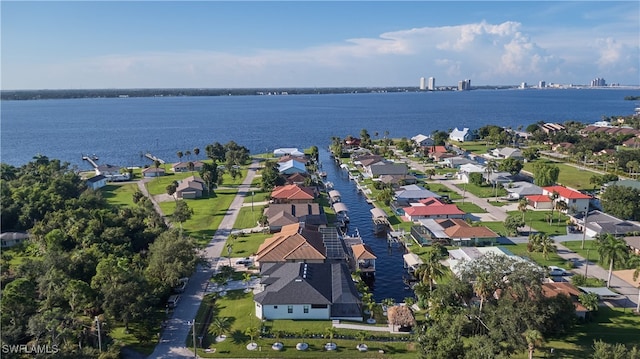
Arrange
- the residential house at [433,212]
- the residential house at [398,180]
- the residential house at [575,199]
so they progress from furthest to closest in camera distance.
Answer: the residential house at [398,180], the residential house at [575,199], the residential house at [433,212]

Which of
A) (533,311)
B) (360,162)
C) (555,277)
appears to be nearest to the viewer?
(533,311)

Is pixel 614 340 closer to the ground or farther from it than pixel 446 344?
closer to the ground

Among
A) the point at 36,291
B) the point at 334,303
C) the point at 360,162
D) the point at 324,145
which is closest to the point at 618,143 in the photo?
the point at 360,162

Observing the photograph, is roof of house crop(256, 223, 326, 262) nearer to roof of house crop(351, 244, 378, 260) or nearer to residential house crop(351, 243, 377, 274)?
roof of house crop(351, 244, 378, 260)

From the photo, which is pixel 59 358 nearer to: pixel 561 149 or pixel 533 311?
pixel 533 311

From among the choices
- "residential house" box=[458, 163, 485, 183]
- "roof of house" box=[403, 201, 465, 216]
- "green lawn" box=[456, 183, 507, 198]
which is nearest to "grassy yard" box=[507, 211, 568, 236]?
"roof of house" box=[403, 201, 465, 216]

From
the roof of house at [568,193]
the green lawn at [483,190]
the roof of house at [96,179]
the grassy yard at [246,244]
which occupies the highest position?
the roof of house at [568,193]

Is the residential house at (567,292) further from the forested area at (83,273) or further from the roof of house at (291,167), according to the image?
the roof of house at (291,167)

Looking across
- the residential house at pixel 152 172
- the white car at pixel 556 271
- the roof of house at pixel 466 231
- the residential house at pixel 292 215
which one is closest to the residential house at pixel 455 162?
the roof of house at pixel 466 231
